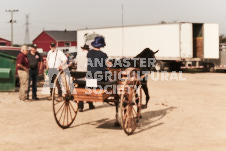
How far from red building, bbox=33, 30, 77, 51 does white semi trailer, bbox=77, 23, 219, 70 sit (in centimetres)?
5292

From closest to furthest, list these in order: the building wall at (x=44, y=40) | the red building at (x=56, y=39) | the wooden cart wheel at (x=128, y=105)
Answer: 1. the wooden cart wheel at (x=128, y=105)
2. the red building at (x=56, y=39)
3. the building wall at (x=44, y=40)

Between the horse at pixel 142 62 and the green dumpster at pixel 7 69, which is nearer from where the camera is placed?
the horse at pixel 142 62

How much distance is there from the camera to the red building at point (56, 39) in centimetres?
8127

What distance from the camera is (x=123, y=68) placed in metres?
8.49

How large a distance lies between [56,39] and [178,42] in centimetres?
5722

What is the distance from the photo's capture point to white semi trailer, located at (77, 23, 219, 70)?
85.7 feet

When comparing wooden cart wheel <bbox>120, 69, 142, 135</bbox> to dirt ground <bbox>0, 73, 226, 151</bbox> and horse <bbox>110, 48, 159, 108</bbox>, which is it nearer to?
dirt ground <bbox>0, 73, 226, 151</bbox>

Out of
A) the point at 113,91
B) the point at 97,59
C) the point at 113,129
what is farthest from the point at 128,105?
the point at 97,59

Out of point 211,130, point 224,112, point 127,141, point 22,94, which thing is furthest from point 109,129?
point 22,94

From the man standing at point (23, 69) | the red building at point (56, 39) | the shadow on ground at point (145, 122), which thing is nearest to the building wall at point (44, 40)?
the red building at point (56, 39)

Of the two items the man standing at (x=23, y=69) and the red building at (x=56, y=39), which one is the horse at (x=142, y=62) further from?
the red building at (x=56, y=39)

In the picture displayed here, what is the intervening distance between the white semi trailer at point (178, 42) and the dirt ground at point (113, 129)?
14235mm

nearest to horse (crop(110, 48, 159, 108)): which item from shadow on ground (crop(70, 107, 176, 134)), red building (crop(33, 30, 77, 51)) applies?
shadow on ground (crop(70, 107, 176, 134))

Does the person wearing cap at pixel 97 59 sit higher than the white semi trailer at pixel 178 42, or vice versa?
the white semi trailer at pixel 178 42
